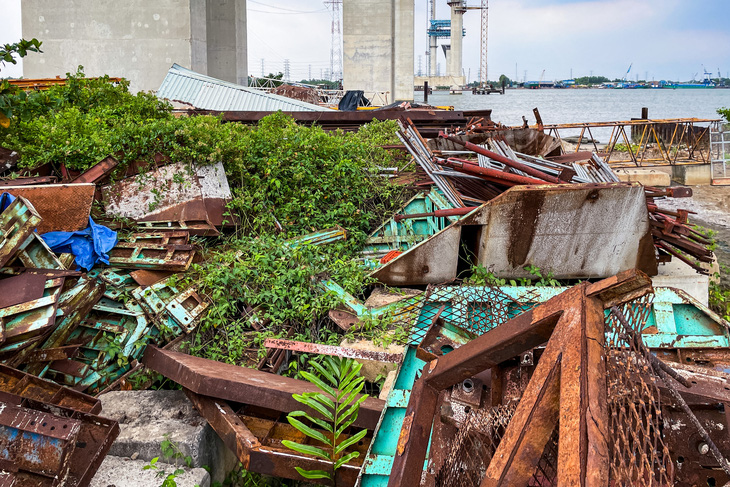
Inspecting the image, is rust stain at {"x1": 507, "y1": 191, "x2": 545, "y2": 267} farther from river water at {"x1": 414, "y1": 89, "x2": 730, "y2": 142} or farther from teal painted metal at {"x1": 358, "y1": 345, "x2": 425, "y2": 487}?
river water at {"x1": 414, "y1": 89, "x2": 730, "y2": 142}

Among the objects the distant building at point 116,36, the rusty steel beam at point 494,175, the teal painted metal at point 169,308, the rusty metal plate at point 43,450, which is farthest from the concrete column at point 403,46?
the rusty metal plate at point 43,450

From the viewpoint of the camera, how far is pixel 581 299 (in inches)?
69.6

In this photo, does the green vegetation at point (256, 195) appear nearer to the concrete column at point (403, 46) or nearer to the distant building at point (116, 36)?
the distant building at point (116, 36)

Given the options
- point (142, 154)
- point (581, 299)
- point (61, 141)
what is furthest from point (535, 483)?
point (61, 141)

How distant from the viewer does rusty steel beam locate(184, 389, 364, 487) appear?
3.16 metres

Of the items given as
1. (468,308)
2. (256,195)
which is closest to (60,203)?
(256,195)

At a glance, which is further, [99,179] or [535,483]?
[99,179]

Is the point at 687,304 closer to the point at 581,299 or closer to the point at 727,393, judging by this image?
the point at 727,393

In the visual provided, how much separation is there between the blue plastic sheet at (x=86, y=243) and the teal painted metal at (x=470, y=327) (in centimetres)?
287

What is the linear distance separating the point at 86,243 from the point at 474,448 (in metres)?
4.08

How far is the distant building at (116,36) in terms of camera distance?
1591cm

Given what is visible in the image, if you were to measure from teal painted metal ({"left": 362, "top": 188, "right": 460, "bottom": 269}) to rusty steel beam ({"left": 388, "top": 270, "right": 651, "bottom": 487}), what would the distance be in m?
3.92

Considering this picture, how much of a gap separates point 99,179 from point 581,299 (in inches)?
209

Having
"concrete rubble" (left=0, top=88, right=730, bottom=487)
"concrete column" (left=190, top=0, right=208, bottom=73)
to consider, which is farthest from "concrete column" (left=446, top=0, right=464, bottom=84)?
"concrete rubble" (left=0, top=88, right=730, bottom=487)
